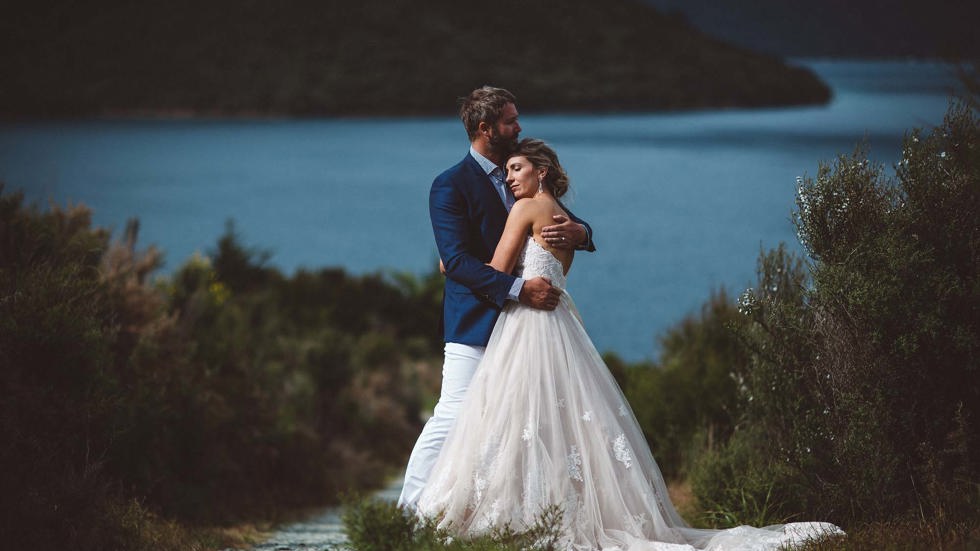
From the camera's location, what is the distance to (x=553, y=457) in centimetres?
420

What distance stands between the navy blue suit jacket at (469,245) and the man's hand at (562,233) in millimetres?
188

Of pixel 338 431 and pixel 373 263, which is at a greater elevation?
pixel 373 263

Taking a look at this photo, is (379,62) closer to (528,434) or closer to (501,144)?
(501,144)

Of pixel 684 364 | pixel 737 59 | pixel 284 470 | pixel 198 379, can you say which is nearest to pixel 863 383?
pixel 684 364

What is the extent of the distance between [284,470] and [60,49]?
41.1 meters

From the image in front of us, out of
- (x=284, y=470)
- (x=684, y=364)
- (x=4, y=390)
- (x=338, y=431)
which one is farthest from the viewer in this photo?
(x=338, y=431)

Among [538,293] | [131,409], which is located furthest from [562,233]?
[131,409]

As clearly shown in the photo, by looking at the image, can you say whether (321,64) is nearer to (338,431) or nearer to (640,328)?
(640,328)

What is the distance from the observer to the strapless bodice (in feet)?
14.5

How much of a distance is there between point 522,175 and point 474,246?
0.41 meters

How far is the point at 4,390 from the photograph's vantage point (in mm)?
5078

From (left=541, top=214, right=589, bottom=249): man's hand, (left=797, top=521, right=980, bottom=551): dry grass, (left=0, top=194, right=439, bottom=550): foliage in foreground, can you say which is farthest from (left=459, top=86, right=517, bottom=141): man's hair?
(left=0, top=194, right=439, bottom=550): foliage in foreground

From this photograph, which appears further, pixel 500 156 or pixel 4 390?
pixel 4 390

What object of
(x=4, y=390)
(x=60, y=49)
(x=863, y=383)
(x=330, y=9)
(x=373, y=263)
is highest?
(x=330, y=9)
